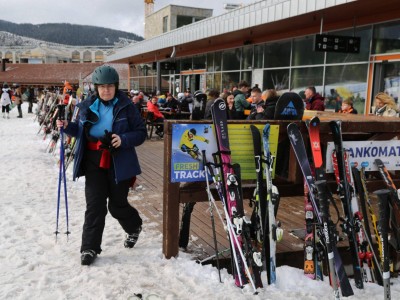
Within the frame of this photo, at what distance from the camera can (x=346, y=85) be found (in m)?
10.2

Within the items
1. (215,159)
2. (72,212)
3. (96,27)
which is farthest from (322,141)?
(96,27)

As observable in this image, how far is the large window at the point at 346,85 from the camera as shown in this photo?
972cm

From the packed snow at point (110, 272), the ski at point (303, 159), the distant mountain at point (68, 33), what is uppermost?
the distant mountain at point (68, 33)

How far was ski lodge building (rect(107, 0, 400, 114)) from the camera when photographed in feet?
28.9

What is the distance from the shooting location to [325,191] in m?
2.73

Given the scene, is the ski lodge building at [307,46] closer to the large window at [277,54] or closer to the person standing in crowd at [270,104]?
the large window at [277,54]

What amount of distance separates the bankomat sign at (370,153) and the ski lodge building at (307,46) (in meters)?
5.35

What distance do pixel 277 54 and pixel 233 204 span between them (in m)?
10.9

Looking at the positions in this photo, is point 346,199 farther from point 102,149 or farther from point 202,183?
point 102,149

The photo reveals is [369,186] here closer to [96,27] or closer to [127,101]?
[127,101]

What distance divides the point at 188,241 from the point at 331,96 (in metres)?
8.26

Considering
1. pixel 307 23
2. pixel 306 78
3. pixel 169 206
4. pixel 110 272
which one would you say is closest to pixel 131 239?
pixel 110 272

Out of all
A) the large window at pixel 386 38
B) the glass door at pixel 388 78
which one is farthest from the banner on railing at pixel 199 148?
the large window at pixel 386 38

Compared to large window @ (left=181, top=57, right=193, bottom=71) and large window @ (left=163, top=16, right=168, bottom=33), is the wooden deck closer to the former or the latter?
large window @ (left=181, top=57, right=193, bottom=71)
